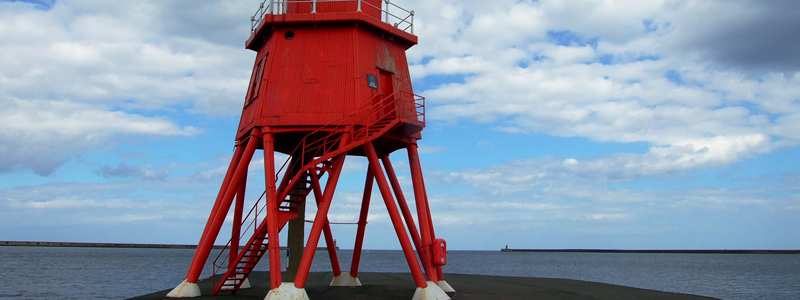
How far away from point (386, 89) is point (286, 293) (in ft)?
24.8

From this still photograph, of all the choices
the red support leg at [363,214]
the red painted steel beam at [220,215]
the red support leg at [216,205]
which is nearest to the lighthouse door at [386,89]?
the red support leg at [363,214]

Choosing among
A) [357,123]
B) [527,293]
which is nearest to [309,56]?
[357,123]

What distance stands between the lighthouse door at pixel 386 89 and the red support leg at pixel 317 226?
2625 millimetres

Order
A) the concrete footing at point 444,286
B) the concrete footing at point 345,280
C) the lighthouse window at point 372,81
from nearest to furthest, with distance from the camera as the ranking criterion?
the lighthouse window at point 372,81, the concrete footing at point 444,286, the concrete footing at point 345,280

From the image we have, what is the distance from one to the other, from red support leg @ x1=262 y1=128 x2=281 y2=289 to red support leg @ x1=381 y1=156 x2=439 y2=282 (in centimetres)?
394

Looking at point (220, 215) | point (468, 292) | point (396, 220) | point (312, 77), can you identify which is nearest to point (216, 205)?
point (220, 215)

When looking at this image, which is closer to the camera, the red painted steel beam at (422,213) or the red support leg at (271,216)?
the red support leg at (271,216)

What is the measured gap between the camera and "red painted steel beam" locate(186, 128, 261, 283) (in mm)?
18312

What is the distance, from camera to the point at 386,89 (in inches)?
788

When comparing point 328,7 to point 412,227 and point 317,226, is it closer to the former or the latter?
point 317,226

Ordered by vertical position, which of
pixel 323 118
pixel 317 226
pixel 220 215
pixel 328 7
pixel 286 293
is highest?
pixel 328 7

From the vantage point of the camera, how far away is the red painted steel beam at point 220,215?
18.3m

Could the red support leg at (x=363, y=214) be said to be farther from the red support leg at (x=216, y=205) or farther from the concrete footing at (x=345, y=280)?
the red support leg at (x=216, y=205)

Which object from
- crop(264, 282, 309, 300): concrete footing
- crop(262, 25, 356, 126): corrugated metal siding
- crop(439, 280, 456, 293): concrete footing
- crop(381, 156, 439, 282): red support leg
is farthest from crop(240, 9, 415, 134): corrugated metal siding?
crop(439, 280, 456, 293): concrete footing
